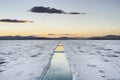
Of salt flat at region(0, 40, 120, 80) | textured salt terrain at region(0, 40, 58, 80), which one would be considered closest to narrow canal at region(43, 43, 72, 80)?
salt flat at region(0, 40, 120, 80)

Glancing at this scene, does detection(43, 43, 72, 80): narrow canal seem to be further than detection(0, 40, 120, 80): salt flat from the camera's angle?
No

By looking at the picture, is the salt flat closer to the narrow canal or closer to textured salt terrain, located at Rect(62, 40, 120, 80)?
textured salt terrain, located at Rect(62, 40, 120, 80)

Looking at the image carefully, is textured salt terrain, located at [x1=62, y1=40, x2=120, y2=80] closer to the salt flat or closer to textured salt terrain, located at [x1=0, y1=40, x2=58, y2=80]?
the salt flat

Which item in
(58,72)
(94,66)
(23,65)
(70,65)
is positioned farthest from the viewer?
(23,65)

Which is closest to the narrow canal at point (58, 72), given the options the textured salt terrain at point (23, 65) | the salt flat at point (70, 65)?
the salt flat at point (70, 65)

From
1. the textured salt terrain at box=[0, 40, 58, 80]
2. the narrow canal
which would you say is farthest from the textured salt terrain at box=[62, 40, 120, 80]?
the textured salt terrain at box=[0, 40, 58, 80]

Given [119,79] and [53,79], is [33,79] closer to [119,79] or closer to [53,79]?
[53,79]

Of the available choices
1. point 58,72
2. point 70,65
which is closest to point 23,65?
point 70,65

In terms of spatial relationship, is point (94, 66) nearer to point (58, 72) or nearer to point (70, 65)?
point (70, 65)

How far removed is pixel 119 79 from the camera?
8.48 m

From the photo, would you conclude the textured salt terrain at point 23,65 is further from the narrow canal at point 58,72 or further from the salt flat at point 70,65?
the narrow canal at point 58,72

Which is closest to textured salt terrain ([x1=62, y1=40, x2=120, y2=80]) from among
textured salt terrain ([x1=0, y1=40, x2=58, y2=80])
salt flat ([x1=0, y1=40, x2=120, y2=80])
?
salt flat ([x1=0, y1=40, x2=120, y2=80])

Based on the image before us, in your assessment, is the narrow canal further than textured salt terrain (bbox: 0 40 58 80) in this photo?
No

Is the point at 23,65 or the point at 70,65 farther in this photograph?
the point at 23,65
